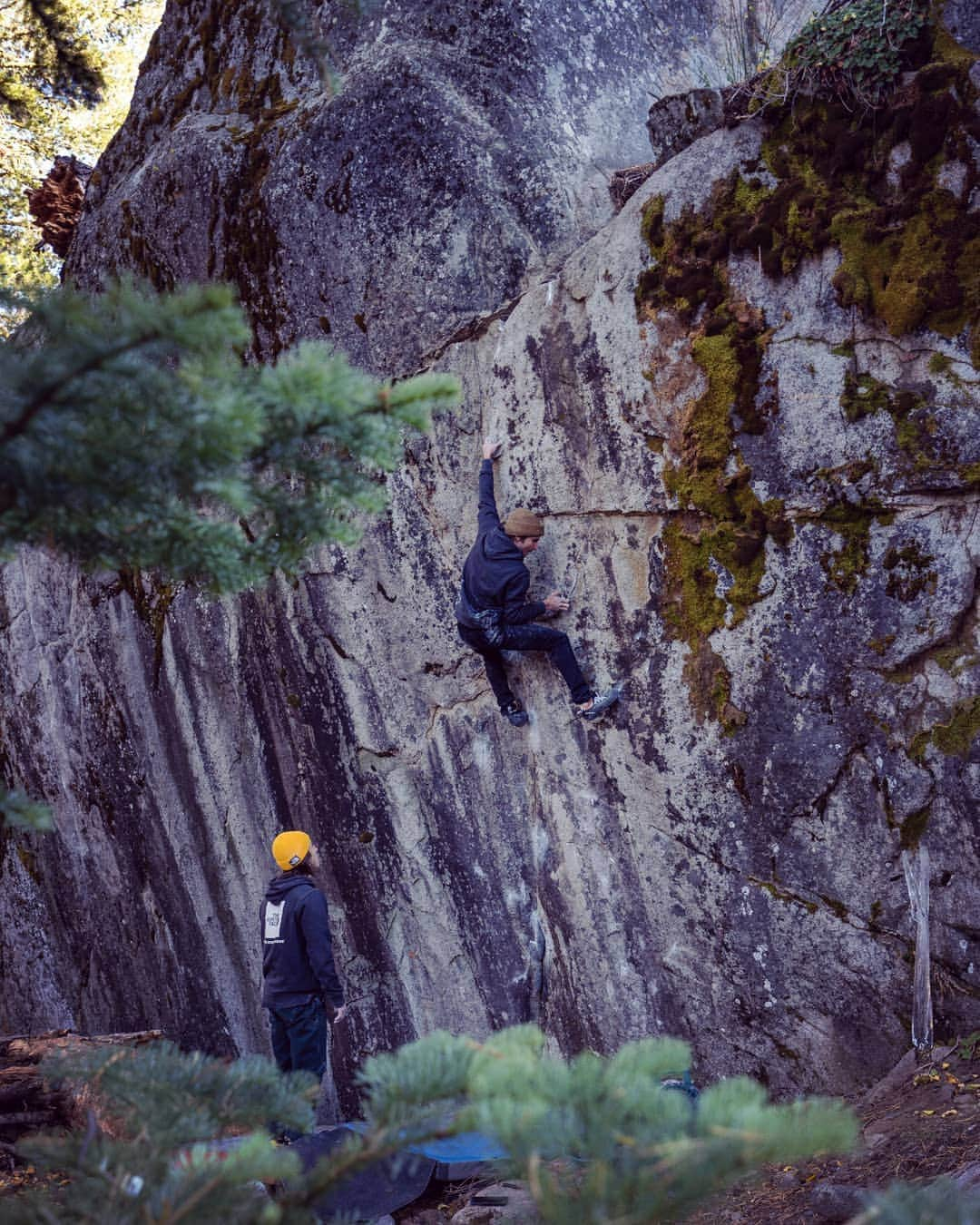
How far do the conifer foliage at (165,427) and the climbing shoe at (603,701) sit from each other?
3509mm

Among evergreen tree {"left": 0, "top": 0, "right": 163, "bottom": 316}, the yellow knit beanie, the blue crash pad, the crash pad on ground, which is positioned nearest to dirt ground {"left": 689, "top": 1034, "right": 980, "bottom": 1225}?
the blue crash pad

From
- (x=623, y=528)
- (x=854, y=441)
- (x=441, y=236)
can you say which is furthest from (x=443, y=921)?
(x=441, y=236)

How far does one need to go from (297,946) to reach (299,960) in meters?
0.07

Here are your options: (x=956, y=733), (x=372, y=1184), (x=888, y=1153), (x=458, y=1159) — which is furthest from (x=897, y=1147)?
(x=372, y=1184)

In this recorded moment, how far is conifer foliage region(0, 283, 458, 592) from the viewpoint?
2029 mm

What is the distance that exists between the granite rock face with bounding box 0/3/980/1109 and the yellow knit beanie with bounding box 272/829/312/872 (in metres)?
1.40

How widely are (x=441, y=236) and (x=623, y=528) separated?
7.20 ft

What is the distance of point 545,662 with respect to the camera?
6094 millimetres

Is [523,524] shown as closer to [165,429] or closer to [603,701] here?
[603,701]

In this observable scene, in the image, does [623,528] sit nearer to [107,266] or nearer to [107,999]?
[107,266]

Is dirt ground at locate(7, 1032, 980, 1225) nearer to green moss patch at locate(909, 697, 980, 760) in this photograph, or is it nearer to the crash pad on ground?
the crash pad on ground

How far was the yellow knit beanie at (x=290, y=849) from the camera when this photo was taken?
5379 mm

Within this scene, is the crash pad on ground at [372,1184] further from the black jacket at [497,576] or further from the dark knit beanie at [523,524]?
the dark knit beanie at [523,524]

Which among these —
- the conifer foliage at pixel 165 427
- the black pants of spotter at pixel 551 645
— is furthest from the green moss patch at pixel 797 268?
the conifer foliage at pixel 165 427
